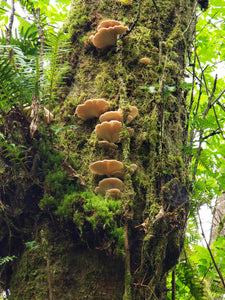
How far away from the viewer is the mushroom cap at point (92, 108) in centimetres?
278

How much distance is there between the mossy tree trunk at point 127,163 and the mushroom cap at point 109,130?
86 mm

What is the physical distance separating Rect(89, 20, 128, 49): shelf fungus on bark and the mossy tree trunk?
11 cm

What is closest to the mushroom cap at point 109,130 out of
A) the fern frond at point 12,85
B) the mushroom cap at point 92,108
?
the mushroom cap at point 92,108

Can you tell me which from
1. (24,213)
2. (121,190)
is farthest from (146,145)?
(24,213)

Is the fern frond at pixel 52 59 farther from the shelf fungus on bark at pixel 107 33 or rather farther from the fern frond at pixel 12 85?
the shelf fungus on bark at pixel 107 33

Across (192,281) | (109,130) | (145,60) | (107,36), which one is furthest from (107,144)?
(192,281)

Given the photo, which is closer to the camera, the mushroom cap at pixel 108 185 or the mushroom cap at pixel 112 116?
the mushroom cap at pixel 108 185

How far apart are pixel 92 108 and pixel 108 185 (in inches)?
32.8

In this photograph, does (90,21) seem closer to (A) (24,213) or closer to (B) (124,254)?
(A) (24,213)

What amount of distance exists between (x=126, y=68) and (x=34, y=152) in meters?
1.39

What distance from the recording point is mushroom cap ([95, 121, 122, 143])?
8.64 ft

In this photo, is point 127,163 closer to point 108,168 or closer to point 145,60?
point 108,168

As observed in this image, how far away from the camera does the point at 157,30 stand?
3441 millimetres

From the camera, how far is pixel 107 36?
3166 mm
